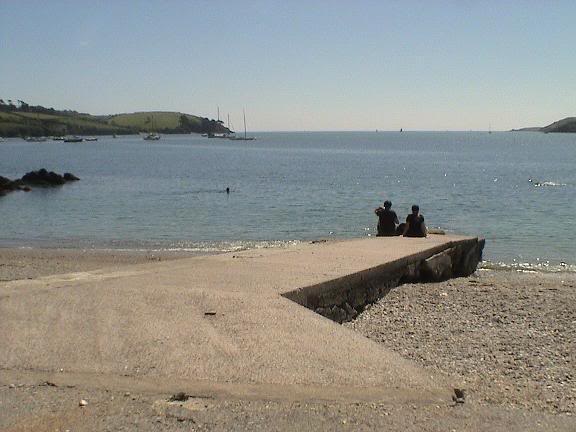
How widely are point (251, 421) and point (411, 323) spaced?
14.6ft

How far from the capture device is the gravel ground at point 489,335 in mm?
6039

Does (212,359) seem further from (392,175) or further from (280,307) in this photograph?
(392,175)

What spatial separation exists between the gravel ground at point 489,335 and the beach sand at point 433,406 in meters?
0.01

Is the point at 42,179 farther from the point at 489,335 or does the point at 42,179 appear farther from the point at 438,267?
the point at 489,335

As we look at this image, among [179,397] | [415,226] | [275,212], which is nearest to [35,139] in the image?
[275,212]

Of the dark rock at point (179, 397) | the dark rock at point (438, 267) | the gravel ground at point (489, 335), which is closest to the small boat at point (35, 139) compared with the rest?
the dark rock at point (438, 267)

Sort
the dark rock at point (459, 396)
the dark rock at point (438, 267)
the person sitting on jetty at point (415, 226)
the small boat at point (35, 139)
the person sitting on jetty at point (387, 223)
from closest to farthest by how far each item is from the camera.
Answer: the dark rock at point (459, 396)
the dark rock at point (438, 267)
the person sitting on jetty at point (415, 226)
the person sitting on jetty at point (387, 223)
the small boat at point (35, 139)

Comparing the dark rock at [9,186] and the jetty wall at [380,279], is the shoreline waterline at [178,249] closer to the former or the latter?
the jetty wall at [380,279]

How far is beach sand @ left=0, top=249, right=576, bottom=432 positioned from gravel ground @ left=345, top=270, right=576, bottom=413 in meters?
0.01

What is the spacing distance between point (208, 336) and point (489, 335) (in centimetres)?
384

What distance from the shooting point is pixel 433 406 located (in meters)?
4.94

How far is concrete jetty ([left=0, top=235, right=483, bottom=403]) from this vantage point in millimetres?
5160

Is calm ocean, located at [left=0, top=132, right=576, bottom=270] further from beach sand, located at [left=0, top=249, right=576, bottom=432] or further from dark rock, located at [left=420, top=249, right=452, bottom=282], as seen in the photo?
beach sand, located at [left=0, top=249, right=576, bottom=432]

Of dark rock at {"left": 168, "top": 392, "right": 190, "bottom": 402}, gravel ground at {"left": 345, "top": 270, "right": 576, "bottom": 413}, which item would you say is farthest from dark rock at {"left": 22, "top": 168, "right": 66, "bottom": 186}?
dark rock at {"left": 168, "top": 392, "right": 190, "bottom": 402}
